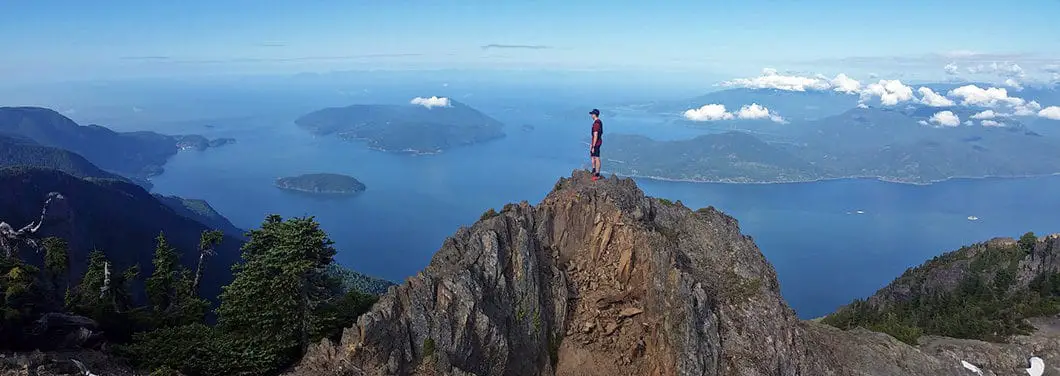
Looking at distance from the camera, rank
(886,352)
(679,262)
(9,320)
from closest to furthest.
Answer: (9,320)
(679,262)
(886,352)

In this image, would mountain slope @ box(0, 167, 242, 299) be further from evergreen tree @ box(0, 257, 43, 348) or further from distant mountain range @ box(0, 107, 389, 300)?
evergreen tree @ box(0, 257, 43, 348)

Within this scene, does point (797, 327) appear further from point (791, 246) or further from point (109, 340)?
point (791, 246)

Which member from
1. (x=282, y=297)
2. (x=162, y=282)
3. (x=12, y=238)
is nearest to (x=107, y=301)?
(x=162, y=282)

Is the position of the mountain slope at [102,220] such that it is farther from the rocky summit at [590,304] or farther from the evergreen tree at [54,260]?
the rocky summit at [590,304]

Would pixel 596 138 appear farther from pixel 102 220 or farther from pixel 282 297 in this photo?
pixel 102 220

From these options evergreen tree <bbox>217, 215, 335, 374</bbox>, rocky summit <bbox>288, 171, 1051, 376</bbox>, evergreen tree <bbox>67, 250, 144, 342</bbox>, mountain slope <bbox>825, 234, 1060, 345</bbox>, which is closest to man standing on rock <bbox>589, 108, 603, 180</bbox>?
rocky summit <bbox>288, 171, 1051, 376</bbox>

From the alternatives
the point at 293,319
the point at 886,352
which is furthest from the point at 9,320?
the point at 886,352
